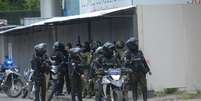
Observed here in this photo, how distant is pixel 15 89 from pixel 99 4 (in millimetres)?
Answer: 4503

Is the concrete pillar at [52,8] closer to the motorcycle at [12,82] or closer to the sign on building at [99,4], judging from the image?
the sign on building at [99,4]

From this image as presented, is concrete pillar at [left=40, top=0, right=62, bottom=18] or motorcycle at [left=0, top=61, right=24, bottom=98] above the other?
concrete pillar at [left=40, top=0, right=62, bottom=18]

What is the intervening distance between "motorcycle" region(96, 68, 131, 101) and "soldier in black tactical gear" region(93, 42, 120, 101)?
0.49 ft

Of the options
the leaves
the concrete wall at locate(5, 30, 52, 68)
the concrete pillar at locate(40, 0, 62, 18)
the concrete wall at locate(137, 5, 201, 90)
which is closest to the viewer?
the concrete wall at locate(137, 5, 201, 90)

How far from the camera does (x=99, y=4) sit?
2267 cm

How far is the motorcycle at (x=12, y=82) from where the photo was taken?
20.6m

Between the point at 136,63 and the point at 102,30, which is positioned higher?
the point at 102,30

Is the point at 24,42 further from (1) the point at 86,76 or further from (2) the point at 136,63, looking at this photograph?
(2) the point at 136,63

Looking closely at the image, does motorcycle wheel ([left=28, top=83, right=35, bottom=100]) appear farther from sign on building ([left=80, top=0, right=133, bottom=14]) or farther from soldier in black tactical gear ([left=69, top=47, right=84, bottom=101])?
sign on building ([left=80, top=0, right=133, bottom=14])

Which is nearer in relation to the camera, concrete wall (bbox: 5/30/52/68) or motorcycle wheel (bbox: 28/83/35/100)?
motorcycle wheel (bbox: 28/83/35/100)

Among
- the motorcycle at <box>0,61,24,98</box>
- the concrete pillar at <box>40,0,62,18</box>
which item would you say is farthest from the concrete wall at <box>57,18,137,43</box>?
the concrete pillar at <box>40,0,62,18</box>

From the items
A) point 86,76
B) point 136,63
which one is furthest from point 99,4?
point 136,63

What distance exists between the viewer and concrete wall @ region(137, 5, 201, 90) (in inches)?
693

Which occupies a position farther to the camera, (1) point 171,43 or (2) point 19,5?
(2) point 19,5
